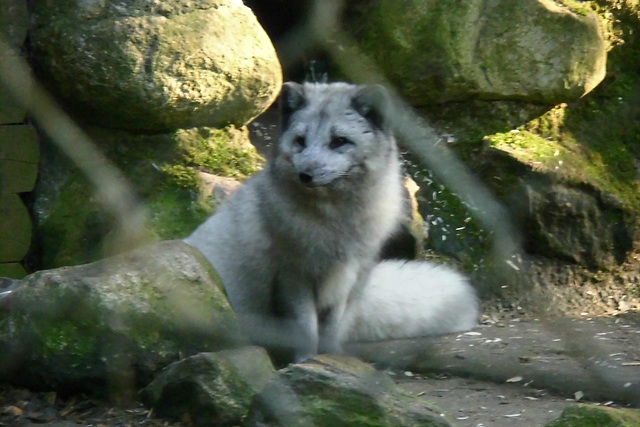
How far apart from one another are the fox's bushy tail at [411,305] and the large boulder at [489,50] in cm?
103

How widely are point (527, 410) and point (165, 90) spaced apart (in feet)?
6.39

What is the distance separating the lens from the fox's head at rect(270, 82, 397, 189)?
289 cm

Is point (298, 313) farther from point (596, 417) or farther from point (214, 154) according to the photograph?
point (596, 417)

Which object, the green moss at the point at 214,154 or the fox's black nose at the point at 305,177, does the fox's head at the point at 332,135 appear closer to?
the fox's black nose at the point at 305,177

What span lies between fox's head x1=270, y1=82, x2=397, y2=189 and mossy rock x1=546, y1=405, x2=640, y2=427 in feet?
3.69

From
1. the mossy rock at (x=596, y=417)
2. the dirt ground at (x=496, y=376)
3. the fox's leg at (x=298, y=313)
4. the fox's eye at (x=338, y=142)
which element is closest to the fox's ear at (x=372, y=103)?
the fox's eye at (x=338, y=142)

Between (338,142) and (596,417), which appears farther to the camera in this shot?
(338,142)

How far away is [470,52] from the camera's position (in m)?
4.20

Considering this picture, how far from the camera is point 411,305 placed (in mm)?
3609

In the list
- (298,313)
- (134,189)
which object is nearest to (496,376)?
(298,313)

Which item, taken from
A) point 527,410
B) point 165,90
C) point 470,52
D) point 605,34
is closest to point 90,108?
point 165,90

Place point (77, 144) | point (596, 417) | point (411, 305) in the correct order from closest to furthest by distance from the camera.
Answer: point (596, 417), point (411, 305), point (77, 144)

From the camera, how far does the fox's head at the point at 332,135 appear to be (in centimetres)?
289

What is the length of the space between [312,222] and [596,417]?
4.15ft
